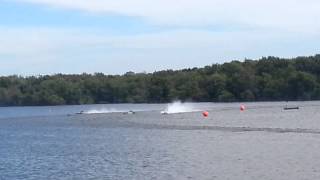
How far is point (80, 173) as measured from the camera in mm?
46125

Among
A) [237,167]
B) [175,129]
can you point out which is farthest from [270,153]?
[175,129]

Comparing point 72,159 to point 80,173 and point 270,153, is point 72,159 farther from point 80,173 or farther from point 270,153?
point 270,153

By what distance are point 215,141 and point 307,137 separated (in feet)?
28.2

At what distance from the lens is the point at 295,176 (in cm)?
4103

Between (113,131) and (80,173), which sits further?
(113,131)

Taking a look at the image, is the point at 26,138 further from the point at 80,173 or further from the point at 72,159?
the point at 80,173

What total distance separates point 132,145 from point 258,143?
482 inches

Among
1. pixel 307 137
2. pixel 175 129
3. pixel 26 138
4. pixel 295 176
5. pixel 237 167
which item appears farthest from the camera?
pixel 175 129

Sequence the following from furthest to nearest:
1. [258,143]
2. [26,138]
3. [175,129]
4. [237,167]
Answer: [175,129] < [26,138] < [258,143] < [237,167]

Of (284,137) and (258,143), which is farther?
(284,137)

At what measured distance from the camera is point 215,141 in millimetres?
67562

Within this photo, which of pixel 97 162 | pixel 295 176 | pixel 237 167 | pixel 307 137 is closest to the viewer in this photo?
pixel 295 176

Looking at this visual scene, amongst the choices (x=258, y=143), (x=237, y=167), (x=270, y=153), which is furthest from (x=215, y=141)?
(x=237, y=167)

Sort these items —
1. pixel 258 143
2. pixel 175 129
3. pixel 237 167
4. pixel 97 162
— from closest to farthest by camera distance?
pixel 237 167
pixel 97 162
pixel 258 143
pixel 175 129
